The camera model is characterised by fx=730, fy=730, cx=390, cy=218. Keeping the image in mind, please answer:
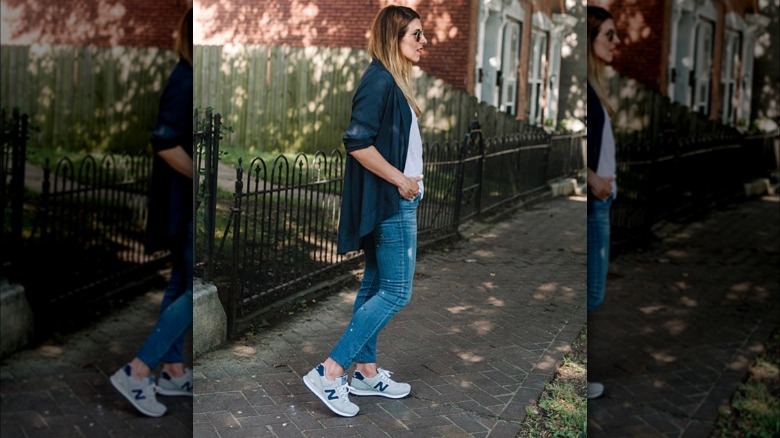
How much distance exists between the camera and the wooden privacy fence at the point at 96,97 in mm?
2391

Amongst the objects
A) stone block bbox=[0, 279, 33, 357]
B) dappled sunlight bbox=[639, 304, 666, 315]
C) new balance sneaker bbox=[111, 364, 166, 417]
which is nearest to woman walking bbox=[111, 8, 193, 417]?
new balance sneaker bbox=[111, 364, 166, 417]

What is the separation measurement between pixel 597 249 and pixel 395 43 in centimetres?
109

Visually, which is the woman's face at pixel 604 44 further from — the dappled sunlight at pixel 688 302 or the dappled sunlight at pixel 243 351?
the dappled sunlight at pixel 243 351

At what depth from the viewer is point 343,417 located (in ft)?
8.36

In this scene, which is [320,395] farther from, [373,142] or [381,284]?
[373,142]

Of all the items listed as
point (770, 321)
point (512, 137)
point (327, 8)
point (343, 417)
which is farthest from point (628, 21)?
point (343, 417)

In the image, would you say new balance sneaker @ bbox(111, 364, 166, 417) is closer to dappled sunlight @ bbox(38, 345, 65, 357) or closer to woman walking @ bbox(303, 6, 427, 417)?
dappled sunlight @ bbox(38, 345, 65, 357)

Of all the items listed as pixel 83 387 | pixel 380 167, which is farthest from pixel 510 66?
pixel 83 387

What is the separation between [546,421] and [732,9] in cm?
171

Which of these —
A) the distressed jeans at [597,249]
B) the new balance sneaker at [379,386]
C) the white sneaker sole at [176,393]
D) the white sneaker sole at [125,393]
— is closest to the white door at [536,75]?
the distressed jeans at [597,249]

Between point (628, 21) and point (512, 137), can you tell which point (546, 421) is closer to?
point (512, 137)

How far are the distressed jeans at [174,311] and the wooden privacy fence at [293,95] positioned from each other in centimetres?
42

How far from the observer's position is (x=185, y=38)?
2.45 m

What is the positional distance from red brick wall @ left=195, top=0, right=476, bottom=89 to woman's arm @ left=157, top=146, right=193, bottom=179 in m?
0.39
